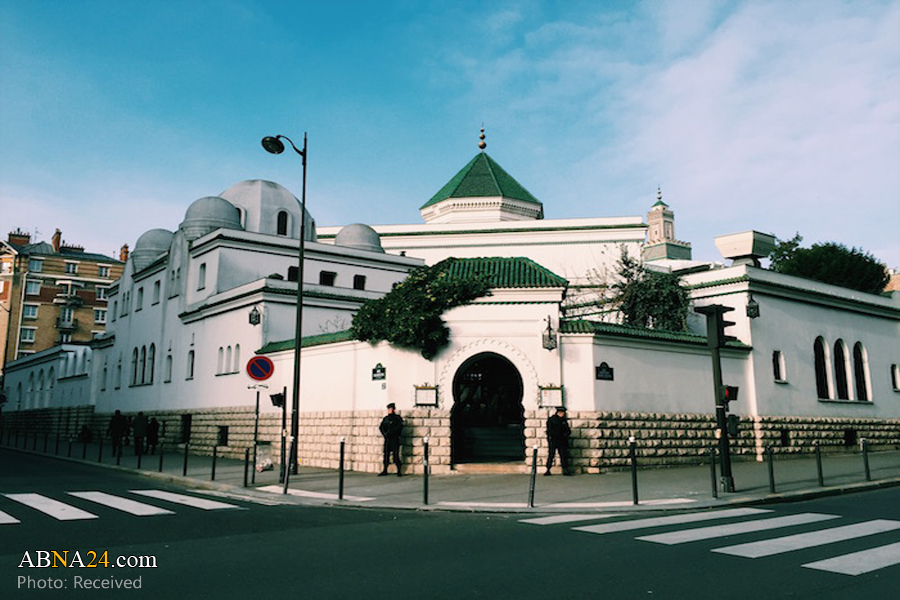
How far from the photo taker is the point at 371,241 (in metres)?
37.1

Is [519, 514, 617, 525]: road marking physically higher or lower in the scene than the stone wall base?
lower

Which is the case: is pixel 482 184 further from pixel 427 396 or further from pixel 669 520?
pixel 669 520

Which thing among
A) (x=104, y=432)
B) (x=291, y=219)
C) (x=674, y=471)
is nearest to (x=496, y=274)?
(x=674, y=471)

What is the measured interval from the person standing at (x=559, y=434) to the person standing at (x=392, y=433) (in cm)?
361

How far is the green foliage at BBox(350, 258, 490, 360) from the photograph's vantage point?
1733 centimetres

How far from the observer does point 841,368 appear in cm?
2494

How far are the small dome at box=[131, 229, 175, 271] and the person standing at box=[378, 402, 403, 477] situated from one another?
25.3 m

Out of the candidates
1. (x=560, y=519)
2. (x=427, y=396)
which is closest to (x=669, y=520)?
(x=560, y=519)

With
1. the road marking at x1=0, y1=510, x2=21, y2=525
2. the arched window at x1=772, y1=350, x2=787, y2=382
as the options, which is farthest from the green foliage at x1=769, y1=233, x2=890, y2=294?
the road marking at x1=0, y1=510, x2=21, y2=525

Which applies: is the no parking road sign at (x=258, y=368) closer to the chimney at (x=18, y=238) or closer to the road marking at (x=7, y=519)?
the road marking at (x=7, y=519)

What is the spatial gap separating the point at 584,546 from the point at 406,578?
2469 mm

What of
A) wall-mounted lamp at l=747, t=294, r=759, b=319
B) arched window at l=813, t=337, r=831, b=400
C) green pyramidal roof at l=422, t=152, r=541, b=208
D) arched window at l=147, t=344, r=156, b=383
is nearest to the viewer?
wall-mounted lamp at l=747, t=294, r=759, b=319

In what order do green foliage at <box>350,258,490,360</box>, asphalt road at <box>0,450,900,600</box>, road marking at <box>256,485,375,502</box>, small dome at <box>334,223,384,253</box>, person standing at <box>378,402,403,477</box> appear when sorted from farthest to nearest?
small dome at <box>334,223,384,253</box> → green foliage at <box>350,258,490,360</box> → person standing at <box>378,402,403,477</box> → road marking at <box>256,485,375,502</box> → asphalt road at <box>0,450,900,600</box>

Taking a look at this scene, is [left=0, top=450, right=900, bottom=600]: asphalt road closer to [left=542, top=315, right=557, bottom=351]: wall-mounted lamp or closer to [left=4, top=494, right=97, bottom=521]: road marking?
[left=4, top=494, right=97, bottom=521]: road marking
